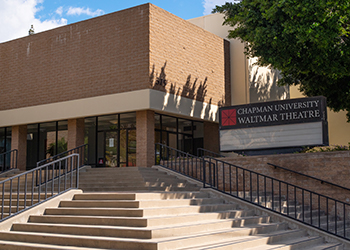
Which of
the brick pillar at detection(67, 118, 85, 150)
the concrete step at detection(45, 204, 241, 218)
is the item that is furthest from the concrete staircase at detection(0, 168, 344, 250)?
the brick pillar at detection(67, 118, 85, 150)

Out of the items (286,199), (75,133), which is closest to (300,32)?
(286,199)

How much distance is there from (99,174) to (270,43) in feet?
26.0

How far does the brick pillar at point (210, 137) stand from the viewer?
68.3 feet

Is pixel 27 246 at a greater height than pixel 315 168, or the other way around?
pixel 315 168

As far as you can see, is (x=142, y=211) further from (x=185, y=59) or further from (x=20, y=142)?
(x=20, y=142)

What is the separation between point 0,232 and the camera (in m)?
9.20

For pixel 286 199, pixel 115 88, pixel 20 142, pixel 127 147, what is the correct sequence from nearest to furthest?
pixel 286 199 < pixel 115 88 < pixel 127 147 < pixel 20 142

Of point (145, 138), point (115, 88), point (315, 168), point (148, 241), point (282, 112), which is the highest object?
point (115, 88)

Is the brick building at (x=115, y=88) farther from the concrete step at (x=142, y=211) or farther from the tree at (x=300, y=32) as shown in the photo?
the concrete step at (x=142, y=211)

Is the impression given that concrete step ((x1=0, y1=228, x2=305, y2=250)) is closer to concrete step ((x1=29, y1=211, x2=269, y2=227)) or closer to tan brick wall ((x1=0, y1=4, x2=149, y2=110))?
concrete step ((x1=29, y1=211, x2=269, y2=227))

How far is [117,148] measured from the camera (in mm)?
18297

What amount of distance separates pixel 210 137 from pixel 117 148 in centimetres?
519

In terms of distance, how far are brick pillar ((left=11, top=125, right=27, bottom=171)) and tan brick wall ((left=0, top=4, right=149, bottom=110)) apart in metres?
1.21

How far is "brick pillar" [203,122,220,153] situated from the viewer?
820 inches
